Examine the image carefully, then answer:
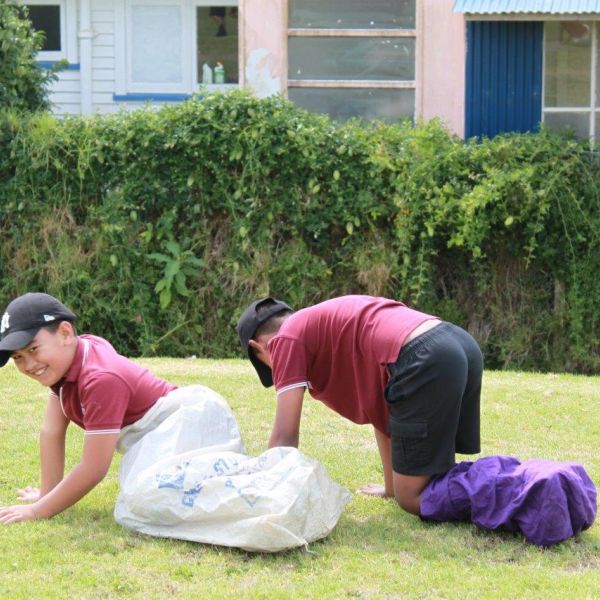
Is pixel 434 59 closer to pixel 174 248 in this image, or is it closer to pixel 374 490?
pixel 174 248

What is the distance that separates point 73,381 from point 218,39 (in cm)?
1103

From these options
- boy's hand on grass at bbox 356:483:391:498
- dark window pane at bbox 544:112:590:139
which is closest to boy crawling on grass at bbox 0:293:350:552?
boy's hand on grass at bbox 356:483:391:498

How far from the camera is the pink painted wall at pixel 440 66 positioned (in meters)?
11.2

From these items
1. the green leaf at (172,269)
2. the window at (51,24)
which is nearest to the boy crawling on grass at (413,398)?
the green leaf at (172,269)

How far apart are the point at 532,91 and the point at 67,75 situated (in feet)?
22.6

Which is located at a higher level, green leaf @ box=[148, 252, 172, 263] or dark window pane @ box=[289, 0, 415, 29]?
dark window pane @ box=[289, 0, 415, 29]

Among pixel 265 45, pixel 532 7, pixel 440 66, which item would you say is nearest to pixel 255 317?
pixel 532 7

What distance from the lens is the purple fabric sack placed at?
4352mm

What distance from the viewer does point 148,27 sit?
48.9 ft

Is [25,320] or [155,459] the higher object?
[25,320]

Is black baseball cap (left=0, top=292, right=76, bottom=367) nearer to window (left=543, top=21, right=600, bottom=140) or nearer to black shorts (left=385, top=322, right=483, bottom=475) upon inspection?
black shorts (left=385, top=322, right=483, bottom=475)

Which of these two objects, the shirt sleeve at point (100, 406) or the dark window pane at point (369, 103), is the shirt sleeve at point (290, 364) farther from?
the dark window pane at point (369, 103)

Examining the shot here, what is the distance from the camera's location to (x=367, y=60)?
11469 mm

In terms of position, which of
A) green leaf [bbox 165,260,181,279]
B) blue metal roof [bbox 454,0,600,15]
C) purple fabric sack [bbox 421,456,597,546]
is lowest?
purple fabric sack [bbox 421,456,597,546]
